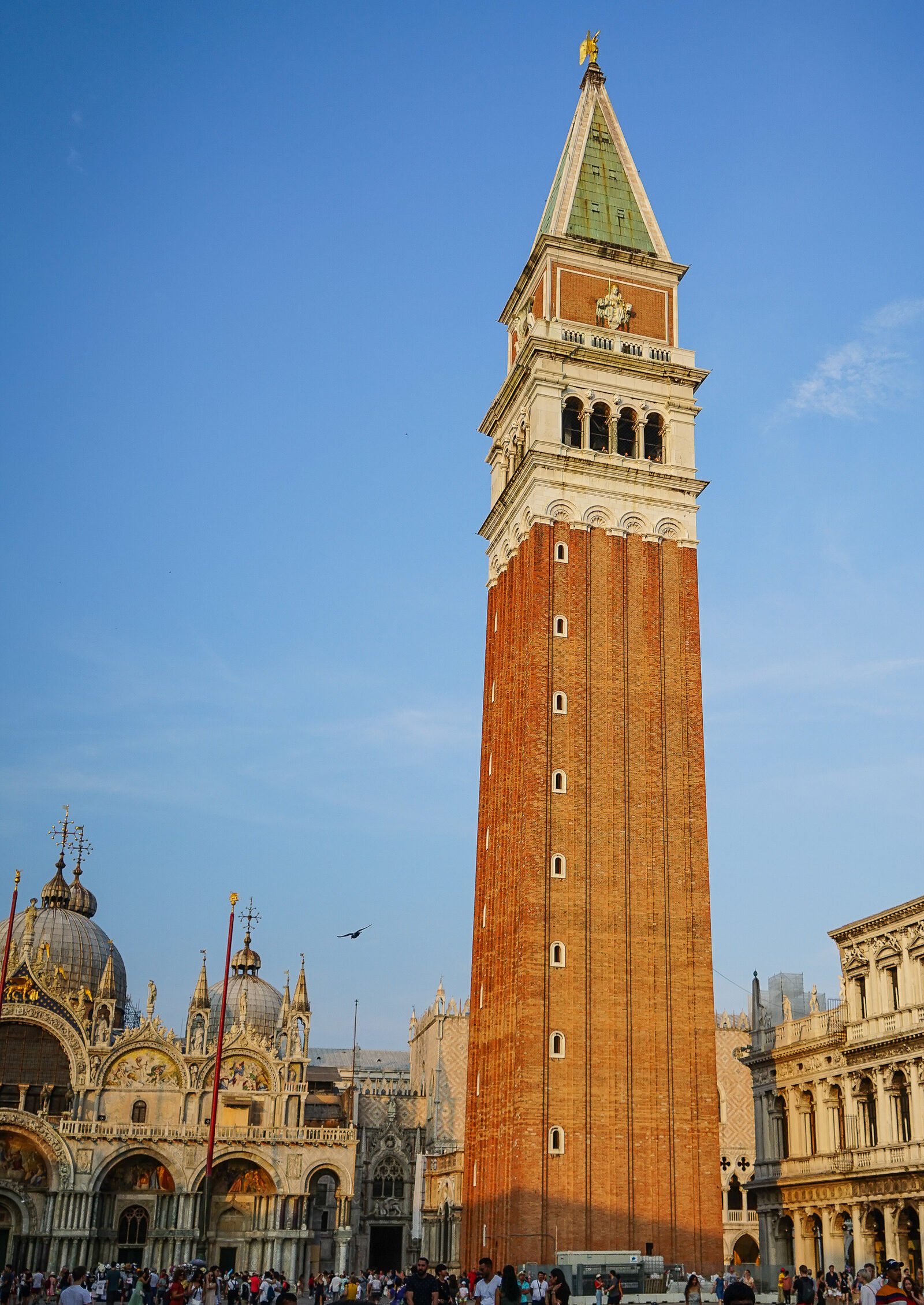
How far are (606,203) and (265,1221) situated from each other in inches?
2083

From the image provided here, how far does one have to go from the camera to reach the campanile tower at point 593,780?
45.0 metres

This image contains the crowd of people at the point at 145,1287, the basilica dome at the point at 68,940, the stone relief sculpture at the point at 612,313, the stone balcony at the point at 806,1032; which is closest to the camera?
the crowd of people at the point at 145,1287

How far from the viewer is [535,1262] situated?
42844 millimetres

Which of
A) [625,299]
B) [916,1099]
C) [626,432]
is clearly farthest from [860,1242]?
[625,299]

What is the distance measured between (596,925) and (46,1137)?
3561 cm

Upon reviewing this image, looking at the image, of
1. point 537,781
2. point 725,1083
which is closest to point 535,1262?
point 537,781

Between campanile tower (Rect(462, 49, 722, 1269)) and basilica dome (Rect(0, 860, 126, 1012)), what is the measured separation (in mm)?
36443

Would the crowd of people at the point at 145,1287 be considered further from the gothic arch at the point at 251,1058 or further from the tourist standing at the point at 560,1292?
the gothic arch at the point at 251,1058

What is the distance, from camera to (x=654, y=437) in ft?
185

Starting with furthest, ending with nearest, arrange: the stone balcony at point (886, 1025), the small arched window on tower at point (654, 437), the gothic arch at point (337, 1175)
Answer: the gothic arch at point (337, 1175)
the small arched window on tower at point (654, 437)
the stone balcony at point (886, 1025)

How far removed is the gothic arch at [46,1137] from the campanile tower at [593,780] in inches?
1051

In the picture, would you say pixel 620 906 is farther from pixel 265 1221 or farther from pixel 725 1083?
pixel 725 1083

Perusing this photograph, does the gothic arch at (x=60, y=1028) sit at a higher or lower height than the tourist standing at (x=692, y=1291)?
higher

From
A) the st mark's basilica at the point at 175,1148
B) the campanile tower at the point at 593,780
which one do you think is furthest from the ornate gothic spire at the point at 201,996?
the campanile tower at the point at 593,780
